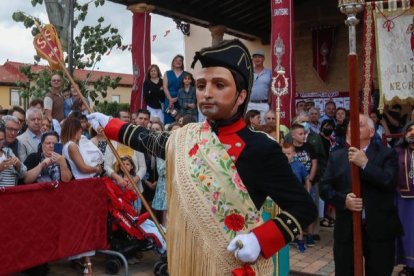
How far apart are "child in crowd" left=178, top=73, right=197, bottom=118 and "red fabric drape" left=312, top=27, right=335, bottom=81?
21.4 feet

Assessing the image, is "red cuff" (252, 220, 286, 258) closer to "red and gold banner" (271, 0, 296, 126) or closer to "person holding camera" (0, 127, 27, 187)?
"person holding camera" (0, 127, 27, 187)

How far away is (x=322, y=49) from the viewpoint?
1400 centimetres

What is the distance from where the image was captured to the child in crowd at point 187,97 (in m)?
8.41

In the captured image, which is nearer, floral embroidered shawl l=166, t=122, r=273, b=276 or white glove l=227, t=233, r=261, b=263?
white glove l=227, t=233, r=261, b=263

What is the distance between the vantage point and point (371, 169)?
3.95 metres

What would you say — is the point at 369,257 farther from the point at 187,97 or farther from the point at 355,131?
the point at 187,97

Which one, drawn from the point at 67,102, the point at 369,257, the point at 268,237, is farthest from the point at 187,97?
the point at 268,237

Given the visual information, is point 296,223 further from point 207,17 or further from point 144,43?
point 207,17

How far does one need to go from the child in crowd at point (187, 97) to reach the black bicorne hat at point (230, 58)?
6.00m

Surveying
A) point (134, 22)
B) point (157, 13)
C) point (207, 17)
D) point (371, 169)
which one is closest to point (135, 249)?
point (371, 169)

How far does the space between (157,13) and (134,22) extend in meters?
1.47

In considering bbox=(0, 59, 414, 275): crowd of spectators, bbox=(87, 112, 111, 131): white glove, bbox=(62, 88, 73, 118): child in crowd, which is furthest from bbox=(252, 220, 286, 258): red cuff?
bbox=(62, 88, 73, 118): child in crowd

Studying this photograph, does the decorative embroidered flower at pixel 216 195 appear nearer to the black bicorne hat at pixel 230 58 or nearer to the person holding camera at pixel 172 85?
the black bicorne hat at pixel 230 58

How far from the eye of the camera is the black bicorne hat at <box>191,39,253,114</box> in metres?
2.30
